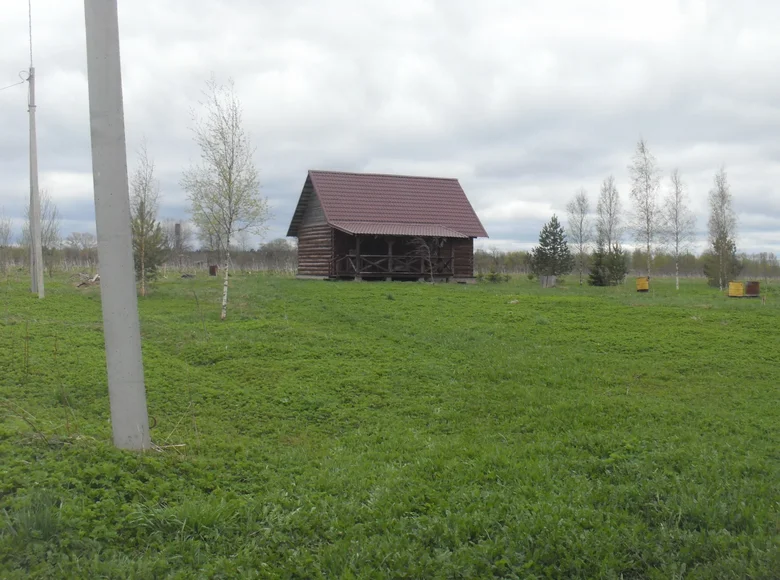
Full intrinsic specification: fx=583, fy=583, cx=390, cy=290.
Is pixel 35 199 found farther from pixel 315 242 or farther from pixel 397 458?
pixel 397 458

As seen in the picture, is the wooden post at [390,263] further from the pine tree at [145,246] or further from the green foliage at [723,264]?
the green foliage at [723,264]

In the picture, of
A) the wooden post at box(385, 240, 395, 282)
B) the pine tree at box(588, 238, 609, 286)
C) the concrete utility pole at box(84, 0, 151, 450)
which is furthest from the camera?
the pine tree at box(588, 238, 609, 286)

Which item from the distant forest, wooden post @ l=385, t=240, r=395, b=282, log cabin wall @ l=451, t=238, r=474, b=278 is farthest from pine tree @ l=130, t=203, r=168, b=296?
the distant forest

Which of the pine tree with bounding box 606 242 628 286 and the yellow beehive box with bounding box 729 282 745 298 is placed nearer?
the yellow beehive box with bounding box 729 282 745 298

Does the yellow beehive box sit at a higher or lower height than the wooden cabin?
lower

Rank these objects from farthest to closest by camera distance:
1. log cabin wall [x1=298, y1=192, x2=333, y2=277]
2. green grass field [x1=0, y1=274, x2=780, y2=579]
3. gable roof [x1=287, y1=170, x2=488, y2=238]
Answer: log cabin wall [x1=298, y1=192, x2=333, y2=277] → gable roof [x1=287, y1=170, x2=488, y2=238] → green grass field [x1=0, y1=274, x2=780, y2=579]

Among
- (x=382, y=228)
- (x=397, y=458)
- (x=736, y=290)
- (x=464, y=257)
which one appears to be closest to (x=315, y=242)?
(x=382, y=228)

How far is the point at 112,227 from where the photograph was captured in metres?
5.02

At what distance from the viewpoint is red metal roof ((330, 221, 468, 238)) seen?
27391 mm

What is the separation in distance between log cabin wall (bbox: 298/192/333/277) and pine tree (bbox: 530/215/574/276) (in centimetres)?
1502

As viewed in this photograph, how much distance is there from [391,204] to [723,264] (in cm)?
2068

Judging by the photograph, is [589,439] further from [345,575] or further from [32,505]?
[32,505]

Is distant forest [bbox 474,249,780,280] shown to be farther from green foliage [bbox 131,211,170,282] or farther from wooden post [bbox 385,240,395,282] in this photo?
green foliage [bbox 131,211,170,282]

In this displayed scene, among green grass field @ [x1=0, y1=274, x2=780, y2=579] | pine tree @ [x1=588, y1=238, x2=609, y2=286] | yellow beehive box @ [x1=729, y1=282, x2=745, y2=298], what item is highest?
pine tree @ [x1=588, y1=238, x2=609, y2=286]
